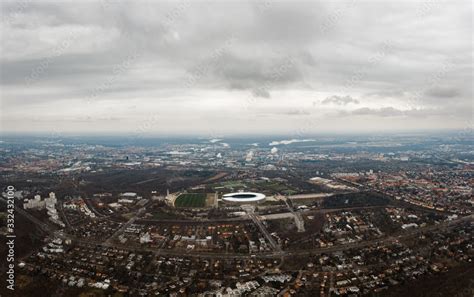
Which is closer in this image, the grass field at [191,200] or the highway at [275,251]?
the highway at [275,251]

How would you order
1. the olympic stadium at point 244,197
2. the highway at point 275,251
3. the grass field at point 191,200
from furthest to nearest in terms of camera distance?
1. the olympic stadium at point 244,197
2. the grass field at point 191,200
3. the highway at point 275,251

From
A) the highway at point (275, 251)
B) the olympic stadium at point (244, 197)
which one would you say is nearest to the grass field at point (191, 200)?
the olympic stadium at point (244, 197)

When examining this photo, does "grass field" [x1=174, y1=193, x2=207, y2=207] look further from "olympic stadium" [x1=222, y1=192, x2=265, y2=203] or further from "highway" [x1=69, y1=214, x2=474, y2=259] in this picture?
"highway" [x1=69, y1=214, x2=474, y2=259]

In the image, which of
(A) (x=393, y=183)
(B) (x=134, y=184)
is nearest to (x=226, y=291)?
(B) (x=134, y=184)

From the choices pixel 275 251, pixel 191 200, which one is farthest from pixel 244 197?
pixel 275 251

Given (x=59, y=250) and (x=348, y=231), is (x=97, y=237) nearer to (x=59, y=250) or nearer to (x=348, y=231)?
(x=59, y=250)

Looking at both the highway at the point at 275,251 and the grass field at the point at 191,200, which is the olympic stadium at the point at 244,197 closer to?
the grass field at the point at 191,200
